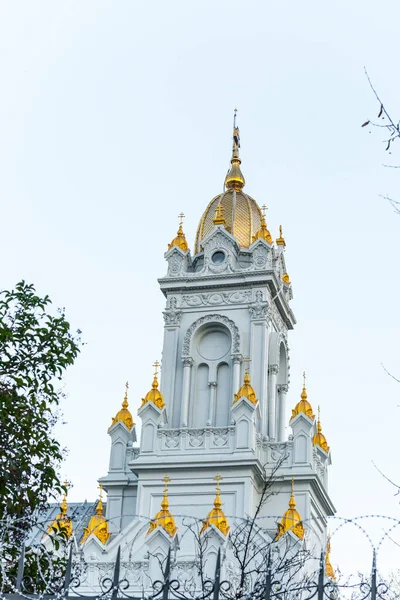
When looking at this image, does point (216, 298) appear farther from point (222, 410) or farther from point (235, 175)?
point (235, 175)

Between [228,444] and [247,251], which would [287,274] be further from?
[228,444]

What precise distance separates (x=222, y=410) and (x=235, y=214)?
852cm

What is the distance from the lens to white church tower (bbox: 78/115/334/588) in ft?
116

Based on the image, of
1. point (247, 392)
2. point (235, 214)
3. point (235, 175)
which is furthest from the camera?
point (235, 175)

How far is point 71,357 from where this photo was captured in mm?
18641

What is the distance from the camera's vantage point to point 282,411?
4109 cm

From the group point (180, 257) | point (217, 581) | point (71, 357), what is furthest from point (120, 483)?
point (217, 581)

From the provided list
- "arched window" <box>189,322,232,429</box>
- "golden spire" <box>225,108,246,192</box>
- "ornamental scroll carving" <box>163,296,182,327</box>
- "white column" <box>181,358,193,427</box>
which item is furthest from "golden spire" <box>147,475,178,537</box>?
"golden spire" <box>225,108,246,192</box>

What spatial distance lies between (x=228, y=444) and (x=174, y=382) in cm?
405

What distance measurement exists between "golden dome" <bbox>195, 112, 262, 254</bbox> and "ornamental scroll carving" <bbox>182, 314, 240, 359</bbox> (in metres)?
3.60

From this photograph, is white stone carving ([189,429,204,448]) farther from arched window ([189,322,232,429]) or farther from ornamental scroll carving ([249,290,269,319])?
ornamental scroll carving ([249,290,269,319])

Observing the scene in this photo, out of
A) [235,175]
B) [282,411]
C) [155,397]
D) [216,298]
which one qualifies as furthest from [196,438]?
[235,175]

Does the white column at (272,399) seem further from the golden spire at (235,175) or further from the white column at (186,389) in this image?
the golden spire at (235,175)

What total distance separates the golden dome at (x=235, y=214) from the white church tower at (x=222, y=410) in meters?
0.05
